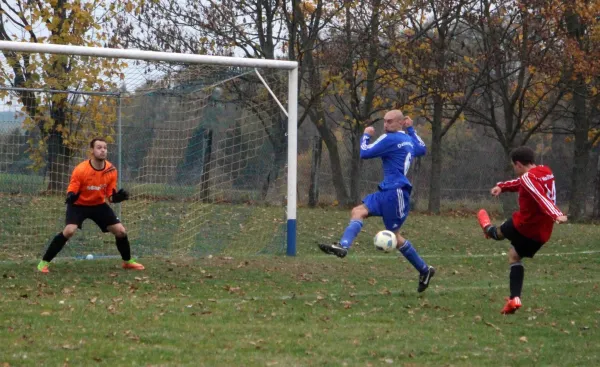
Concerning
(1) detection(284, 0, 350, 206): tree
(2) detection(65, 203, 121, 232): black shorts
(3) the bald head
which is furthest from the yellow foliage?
(1) detection(284, 0, 350, 206): tree

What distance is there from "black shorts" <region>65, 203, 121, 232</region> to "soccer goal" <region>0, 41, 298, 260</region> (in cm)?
211

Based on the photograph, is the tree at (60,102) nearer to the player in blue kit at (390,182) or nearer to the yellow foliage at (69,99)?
the yellow foliage at (69,99)

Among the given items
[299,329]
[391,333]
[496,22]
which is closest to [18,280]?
[299,329]

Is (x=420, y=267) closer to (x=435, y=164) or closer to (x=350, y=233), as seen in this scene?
(x=350, y=233)

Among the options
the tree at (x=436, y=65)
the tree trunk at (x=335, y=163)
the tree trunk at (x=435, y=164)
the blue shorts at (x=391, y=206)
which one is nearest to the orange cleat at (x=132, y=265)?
the blue shorts at (x=391, y=206)

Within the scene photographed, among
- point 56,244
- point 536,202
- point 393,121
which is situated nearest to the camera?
point 536,202

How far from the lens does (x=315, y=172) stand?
26922mm

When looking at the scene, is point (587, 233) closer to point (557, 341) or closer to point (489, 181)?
point (489, 181)

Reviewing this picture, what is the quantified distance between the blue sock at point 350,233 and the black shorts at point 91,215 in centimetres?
326

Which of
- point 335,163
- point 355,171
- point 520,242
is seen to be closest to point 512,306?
point 520,242

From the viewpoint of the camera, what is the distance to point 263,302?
970cm

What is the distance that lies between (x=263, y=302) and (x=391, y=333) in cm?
199

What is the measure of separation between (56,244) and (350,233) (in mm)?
3779

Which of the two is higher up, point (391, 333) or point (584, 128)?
point (584, 128)
